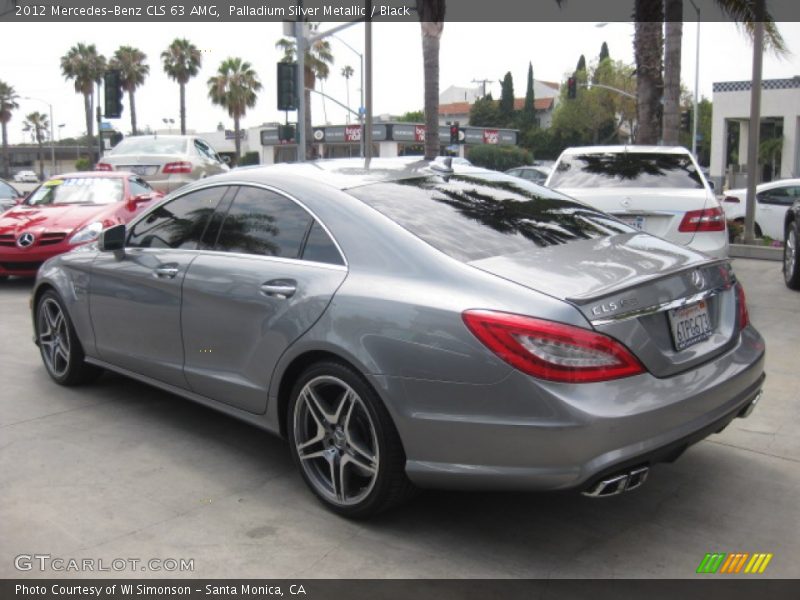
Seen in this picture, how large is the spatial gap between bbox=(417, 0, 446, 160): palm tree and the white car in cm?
790

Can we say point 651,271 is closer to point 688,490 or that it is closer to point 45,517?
point 688,490

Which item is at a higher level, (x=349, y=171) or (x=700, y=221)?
(x=349, y=171)

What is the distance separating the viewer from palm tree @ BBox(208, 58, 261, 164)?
64000 mm

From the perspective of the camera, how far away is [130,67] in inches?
2418

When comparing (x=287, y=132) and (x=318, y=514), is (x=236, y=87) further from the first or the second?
(x=318, y=514)

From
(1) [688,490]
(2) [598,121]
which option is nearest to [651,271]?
(1) [688,490]

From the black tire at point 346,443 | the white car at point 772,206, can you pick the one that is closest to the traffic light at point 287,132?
the white car at point 772,206

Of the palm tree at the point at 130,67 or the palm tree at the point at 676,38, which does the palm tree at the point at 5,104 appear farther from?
the palm tree at the point at 676,38

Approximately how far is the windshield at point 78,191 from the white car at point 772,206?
9.57 meters

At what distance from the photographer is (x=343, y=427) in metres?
3.59

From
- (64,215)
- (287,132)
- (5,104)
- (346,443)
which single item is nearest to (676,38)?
(64,215)

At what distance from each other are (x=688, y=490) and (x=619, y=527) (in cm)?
55

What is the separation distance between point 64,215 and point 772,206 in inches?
426

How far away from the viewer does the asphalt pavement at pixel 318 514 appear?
3.30 metres
